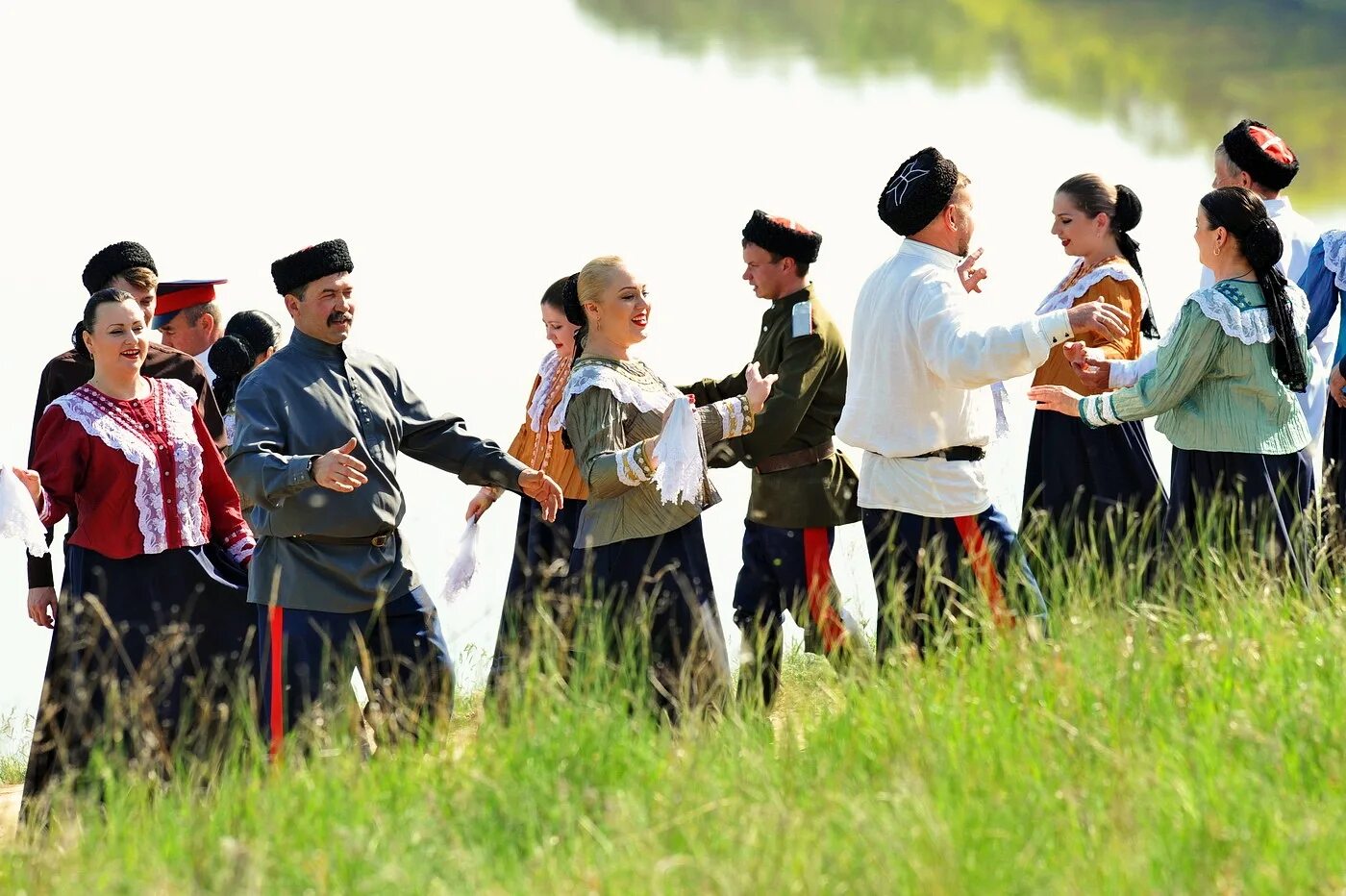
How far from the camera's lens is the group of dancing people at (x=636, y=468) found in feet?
15.7

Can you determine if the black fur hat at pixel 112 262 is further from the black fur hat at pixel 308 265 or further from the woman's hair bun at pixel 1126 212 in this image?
the woman's hair bun at pixel 1126 212

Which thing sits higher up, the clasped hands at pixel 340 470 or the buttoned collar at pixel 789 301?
the buttoned collar at pixel 789 301

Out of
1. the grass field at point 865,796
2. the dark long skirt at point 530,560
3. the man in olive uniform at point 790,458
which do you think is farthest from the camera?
the dark long skirt at point 530,560

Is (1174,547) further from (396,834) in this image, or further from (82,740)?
(82,740)

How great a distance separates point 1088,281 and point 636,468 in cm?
218

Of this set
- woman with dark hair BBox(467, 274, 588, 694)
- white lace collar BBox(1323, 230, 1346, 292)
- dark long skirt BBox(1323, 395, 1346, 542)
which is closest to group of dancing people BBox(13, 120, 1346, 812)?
woman with dark hair BBox(467, 274, 588, 694)

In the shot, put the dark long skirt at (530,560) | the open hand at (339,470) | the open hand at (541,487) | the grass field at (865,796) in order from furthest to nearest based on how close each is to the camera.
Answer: the dark long skirt at (530,560) < the open hand at (541,487) < the open hand at (339,470) < the grass field at (865,796)

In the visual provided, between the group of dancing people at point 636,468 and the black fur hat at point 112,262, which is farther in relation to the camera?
the black fur hat at point 112,262

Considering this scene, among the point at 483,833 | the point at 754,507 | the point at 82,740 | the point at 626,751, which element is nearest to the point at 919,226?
the point at 754,507

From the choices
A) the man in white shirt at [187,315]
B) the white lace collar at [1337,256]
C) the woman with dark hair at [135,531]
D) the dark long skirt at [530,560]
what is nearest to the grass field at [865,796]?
the woman with dark hair at [135,531]

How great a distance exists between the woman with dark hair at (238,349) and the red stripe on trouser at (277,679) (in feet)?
5.06

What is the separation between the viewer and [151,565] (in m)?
5.29

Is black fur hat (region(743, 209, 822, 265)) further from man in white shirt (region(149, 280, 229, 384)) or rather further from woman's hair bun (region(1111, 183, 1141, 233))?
man in white shirt (region(149, 280, 229, 384))

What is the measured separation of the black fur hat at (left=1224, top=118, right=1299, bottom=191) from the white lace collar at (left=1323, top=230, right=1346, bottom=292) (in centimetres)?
29
